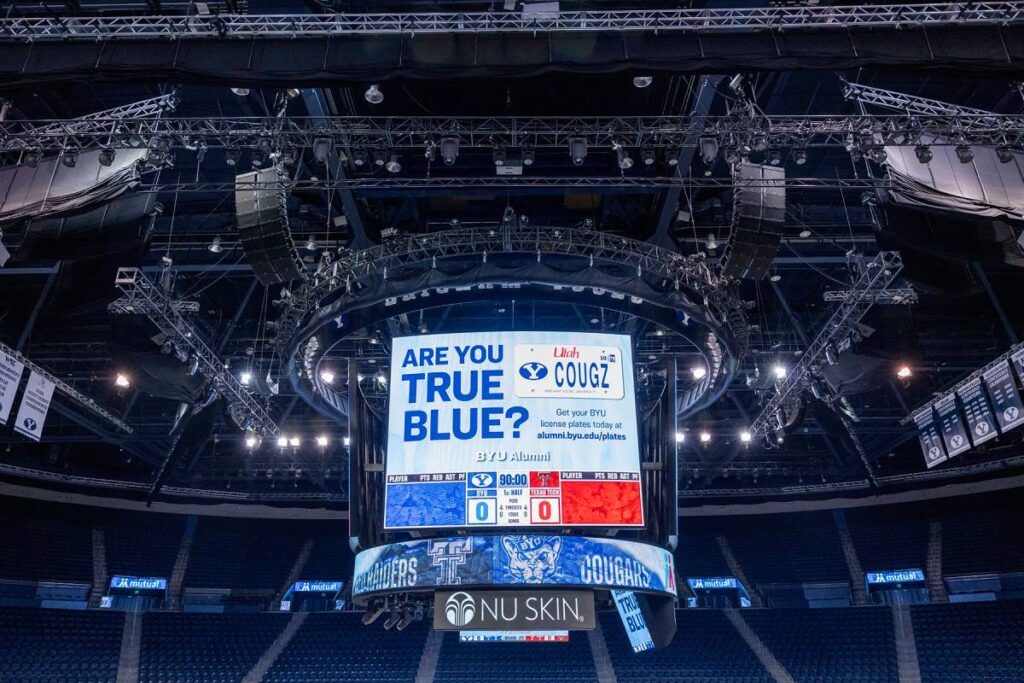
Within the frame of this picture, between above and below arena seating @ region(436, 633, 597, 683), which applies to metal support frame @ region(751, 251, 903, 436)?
above

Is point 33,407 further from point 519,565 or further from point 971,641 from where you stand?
point 971,641

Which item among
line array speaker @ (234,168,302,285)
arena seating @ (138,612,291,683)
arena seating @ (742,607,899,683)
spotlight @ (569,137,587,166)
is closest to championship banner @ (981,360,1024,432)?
spotlight @ (569,137,587,166)

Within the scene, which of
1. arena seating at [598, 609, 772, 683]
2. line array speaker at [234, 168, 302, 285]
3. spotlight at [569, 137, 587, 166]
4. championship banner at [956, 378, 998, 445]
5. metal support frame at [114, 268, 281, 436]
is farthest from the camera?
arena seating at [598, 609, 772, 683]

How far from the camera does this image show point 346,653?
25.5 m

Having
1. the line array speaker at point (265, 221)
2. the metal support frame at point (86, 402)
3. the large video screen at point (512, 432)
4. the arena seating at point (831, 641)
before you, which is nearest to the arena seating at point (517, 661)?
the arena seating at point (831, 641)

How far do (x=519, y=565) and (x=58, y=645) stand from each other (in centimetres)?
2050

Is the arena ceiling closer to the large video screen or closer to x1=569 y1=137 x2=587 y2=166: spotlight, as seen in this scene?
x1=569 y1=137 x2=587 y2=166: spotlight

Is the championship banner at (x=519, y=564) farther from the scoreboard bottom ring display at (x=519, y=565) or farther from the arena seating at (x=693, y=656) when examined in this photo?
the arena seating at (x=693, y=656)

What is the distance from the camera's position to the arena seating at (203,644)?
24062mm

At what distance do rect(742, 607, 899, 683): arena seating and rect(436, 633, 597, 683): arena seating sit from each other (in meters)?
6.84

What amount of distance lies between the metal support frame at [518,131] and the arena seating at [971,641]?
18.6 metres

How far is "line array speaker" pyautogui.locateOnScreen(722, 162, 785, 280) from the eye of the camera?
11.1m

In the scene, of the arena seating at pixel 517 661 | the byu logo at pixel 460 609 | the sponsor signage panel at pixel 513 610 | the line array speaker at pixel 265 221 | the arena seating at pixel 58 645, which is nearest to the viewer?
the line array speaker at pixel 265 221

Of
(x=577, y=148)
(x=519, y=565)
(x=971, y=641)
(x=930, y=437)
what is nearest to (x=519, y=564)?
(x=519, y=565)
